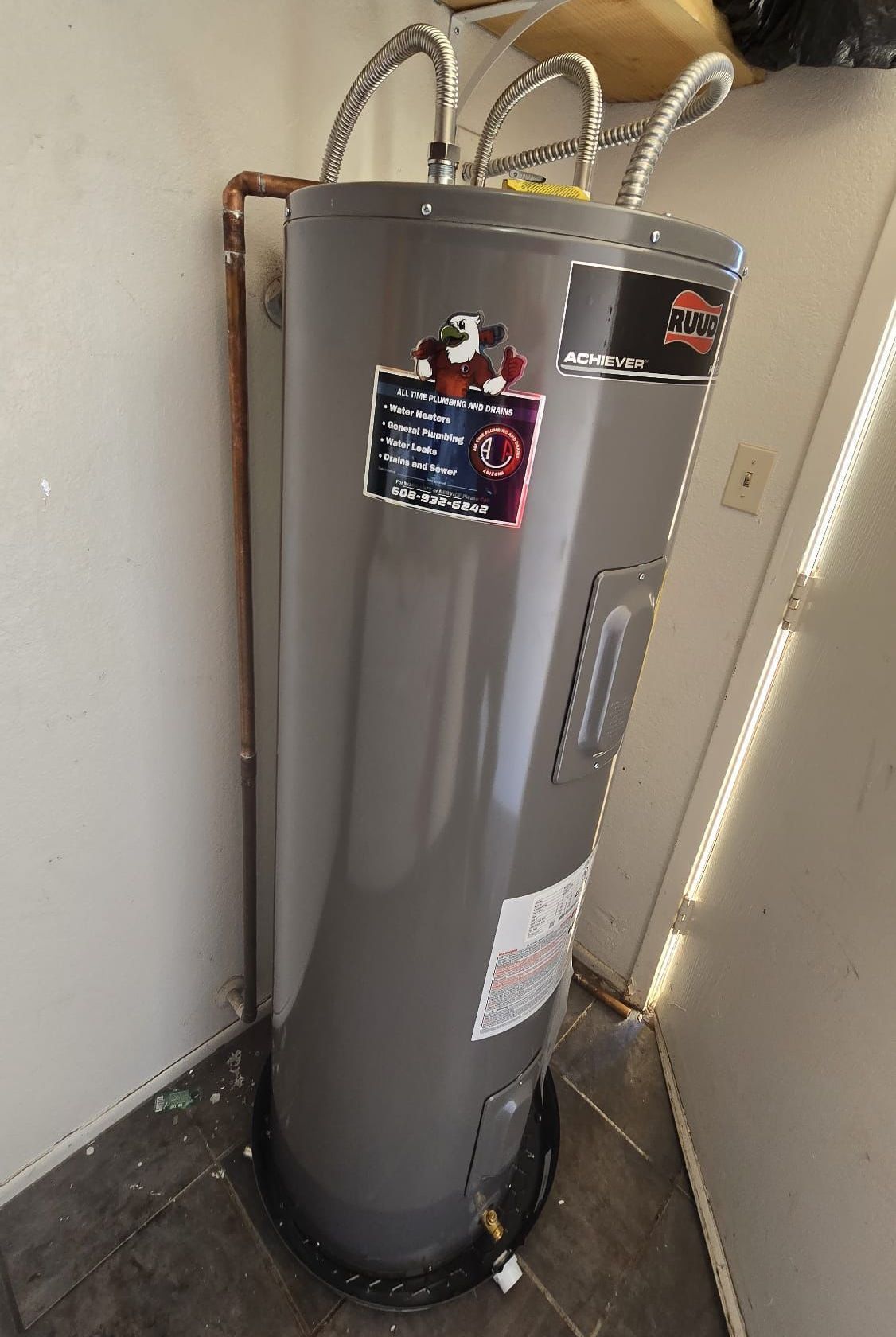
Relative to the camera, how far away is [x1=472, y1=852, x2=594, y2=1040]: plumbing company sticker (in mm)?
880

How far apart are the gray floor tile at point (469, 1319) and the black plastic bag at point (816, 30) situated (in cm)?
197

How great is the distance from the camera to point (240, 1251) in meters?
1.17

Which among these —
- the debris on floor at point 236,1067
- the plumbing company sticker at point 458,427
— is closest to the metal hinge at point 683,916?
the debris on floor at point 236,1067

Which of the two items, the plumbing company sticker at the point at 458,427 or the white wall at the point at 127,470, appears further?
the white wall at the point at 127,470

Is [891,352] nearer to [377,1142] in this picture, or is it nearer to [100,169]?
[100,169]

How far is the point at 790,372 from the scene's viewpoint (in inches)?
47.3

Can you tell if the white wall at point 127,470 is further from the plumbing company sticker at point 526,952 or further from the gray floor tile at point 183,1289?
the plumbing company sticker at point 526,952

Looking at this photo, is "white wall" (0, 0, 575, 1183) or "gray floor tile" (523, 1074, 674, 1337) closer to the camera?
"white wall" (0, 0, 575, 1183)

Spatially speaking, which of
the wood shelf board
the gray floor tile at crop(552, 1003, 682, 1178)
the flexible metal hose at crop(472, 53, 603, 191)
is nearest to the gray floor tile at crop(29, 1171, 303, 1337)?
the gray floor tile at crop(552, 1003, 682, 1178)

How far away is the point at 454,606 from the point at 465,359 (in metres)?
0.23

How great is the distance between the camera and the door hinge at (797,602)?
123 centimetres

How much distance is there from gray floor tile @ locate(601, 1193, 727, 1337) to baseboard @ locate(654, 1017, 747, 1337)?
0.02 m

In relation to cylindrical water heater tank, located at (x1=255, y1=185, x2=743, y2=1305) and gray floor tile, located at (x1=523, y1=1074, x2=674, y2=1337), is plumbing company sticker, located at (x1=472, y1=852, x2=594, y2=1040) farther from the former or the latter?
gray floor tile, located at (x1=523, y1=1074, x2=674, y2=1337)

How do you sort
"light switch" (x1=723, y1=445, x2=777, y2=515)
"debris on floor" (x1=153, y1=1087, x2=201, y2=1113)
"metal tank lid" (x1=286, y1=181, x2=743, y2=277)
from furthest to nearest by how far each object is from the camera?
1. "debris on floor" (x1=153, y1=1087, x2=201, y2=1113)
2. "light switch" (x1=723, y1=445, x2=777, y2=515)
3. "metal tank lid" (x1=286, y1=181, x2=743, y2=277)
